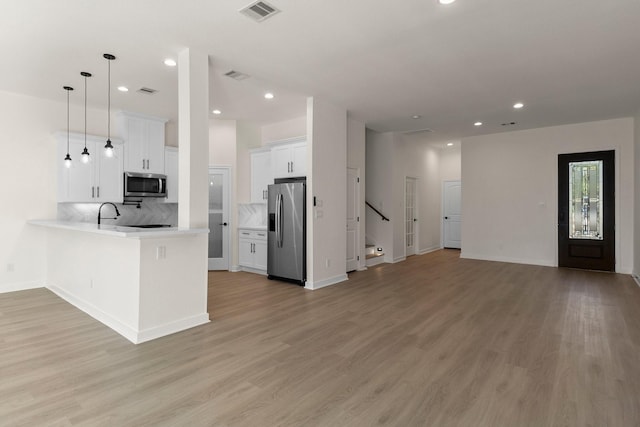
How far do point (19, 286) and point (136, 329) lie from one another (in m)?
3.43

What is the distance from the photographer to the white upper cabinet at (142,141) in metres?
5.76

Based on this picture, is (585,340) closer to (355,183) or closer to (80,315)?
(355,183)

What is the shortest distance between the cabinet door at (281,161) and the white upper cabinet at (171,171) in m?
1.87

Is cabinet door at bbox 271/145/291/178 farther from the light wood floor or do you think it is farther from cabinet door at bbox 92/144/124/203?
cabinet door at bbox 92/144/124/203

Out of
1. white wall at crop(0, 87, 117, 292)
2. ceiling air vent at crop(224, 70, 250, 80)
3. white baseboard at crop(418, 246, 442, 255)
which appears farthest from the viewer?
white baseboard at crop(418, 246, 442, 255)

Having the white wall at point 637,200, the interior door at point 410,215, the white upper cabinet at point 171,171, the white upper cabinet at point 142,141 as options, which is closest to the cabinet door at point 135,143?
the white upper cabinet at point 142,141

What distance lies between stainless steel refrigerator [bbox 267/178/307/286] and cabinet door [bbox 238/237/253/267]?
0.74 m

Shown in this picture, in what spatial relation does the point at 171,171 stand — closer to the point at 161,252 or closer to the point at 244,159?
the point at 244,159

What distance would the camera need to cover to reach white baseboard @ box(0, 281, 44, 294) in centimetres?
498

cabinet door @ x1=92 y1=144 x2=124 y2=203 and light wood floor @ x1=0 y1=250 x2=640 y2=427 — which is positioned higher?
cabinet door @ x1=92 y1=144 x2=124 y2=203

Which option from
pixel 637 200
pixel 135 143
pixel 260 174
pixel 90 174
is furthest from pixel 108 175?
pixel 637 200

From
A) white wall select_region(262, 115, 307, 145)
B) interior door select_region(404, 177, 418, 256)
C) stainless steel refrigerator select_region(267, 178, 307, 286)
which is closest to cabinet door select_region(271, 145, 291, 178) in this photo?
stainless steel refrigerator select_region(267, 178, 307, 286)

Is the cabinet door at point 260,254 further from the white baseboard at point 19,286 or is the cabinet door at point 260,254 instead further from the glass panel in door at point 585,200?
the glass panel in door at point 585,200

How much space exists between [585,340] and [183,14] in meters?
4.84
